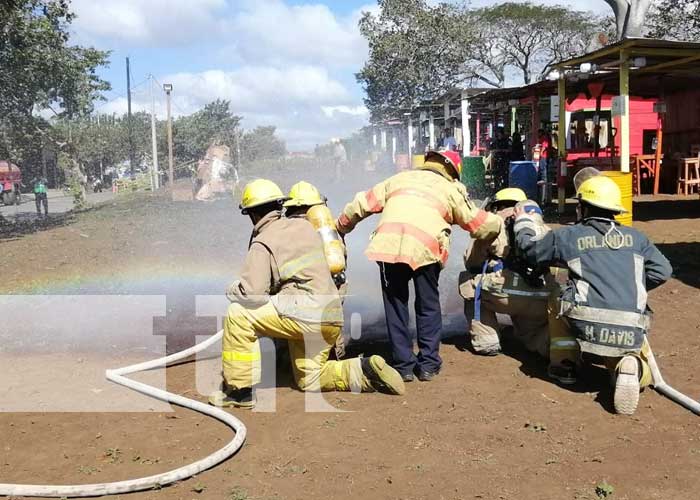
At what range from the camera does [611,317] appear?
15.1ft

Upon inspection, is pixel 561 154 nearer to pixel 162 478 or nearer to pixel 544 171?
pixel 544 171

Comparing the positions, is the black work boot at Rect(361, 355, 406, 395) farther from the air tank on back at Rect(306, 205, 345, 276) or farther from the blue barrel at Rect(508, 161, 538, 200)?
the blue barrel at Rect(508, 161, 538, 200)

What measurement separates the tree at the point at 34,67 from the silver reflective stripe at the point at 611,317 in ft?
42.8

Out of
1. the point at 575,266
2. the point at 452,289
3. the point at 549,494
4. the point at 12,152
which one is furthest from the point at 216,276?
the point at 12,152

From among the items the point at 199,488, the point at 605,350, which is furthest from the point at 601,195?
the point at 199,488

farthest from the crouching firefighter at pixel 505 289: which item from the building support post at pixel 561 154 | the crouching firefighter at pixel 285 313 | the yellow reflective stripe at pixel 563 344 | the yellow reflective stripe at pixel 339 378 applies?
the building support post at pixel 561 154

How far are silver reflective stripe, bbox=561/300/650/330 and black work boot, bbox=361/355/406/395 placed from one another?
1313 mm

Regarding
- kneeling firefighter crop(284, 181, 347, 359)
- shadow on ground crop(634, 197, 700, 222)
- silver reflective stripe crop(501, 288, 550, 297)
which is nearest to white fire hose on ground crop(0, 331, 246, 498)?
kneeling firefighter crop(284, 181, 347, 359)

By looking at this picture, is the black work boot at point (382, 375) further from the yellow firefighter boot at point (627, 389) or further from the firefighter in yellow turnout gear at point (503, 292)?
the yellow firefighter boot at point (627, 389)

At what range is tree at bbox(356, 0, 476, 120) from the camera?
35.9 meters

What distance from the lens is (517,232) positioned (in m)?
5.25

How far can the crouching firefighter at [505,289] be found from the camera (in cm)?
556

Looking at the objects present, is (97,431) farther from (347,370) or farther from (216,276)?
(216,276)

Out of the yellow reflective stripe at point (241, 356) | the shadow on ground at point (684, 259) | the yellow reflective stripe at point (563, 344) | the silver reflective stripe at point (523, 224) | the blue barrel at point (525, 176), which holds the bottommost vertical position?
the yellow reflective stripe at point (563, 344)
